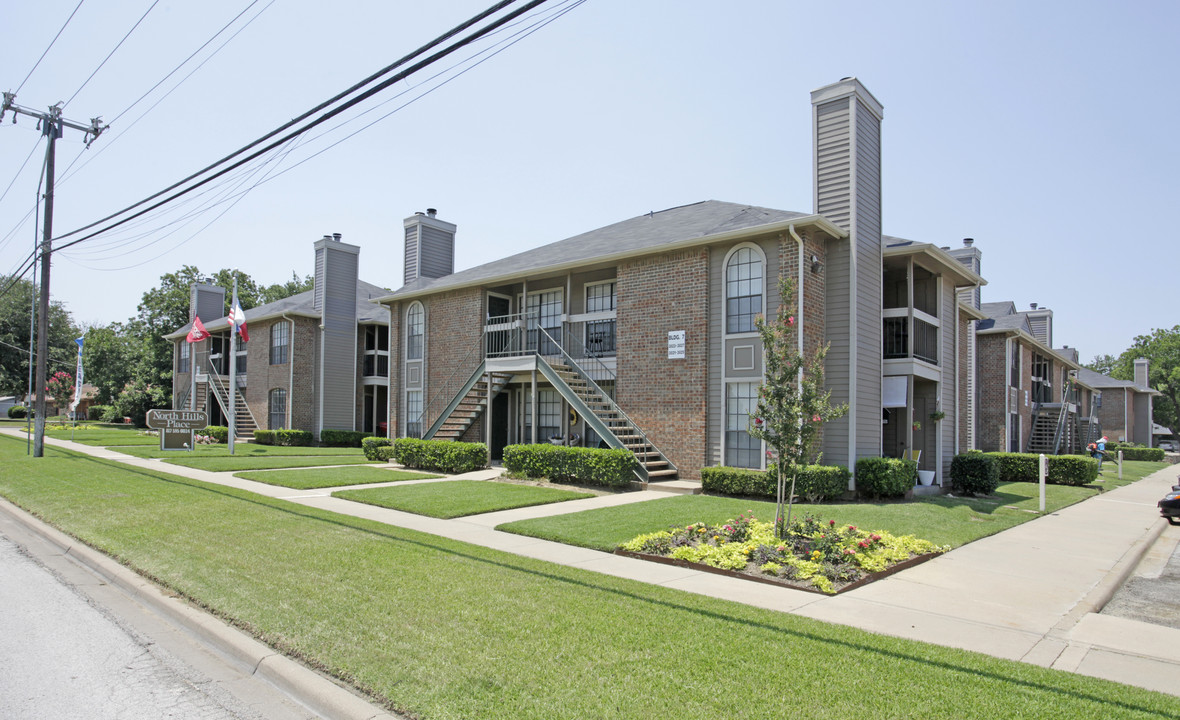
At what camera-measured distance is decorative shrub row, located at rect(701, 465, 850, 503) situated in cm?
1341

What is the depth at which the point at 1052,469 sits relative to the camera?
21938mm

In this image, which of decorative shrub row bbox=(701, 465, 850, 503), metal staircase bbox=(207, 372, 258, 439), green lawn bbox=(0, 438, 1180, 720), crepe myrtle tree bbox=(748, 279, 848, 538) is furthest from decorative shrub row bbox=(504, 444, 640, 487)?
metal staircase bbox=(207, 372, 258, 439)

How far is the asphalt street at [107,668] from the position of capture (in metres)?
4.34

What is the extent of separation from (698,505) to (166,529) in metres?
8.41

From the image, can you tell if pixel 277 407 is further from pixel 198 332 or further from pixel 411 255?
pixel 411 255

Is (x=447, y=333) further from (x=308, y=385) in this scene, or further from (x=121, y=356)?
(x=121, y=356)

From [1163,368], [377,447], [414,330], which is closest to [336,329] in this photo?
[414,330]

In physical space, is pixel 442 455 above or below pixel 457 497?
above

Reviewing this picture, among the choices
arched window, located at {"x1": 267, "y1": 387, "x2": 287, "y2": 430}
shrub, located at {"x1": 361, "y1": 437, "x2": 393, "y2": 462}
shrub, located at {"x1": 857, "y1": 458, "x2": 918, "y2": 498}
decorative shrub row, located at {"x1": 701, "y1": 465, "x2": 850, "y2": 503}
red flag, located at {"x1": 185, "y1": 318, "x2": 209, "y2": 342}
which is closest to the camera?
decorative shrub row, located at {"x1": 701, "y1": 465, "x2": 850, "y2": 503}

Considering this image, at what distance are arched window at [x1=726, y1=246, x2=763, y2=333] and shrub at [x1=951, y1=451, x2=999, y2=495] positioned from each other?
271 inches

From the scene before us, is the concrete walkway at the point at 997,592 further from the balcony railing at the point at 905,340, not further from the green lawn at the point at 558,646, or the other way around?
the balcony railing at the point at 905,340

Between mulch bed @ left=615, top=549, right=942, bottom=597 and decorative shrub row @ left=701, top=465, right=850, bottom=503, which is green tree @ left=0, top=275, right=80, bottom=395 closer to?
decorative shrub row @ left=701, top=465, right=850, bottom=503

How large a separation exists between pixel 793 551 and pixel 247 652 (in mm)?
5909

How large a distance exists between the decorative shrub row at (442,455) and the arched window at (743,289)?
782cm
